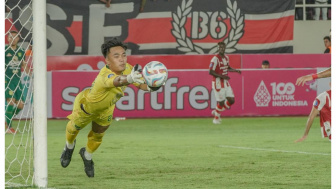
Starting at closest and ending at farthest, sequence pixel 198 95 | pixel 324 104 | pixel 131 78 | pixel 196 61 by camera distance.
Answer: pixel 131 78, pixel 324 104, pixel 198 95, pixel 196 61

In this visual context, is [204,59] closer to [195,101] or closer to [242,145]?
[195,101]

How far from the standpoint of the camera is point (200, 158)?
1177cm

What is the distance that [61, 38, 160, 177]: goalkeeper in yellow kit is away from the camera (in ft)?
29.7

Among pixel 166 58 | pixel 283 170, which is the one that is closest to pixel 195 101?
pixel 166 58

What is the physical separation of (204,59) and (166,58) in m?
1.22

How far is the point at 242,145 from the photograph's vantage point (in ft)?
46.0

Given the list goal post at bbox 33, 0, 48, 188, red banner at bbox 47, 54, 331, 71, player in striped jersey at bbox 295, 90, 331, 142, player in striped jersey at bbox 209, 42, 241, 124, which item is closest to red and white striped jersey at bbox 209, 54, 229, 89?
player in striped jersey at bbox 209, 42, 241, 124

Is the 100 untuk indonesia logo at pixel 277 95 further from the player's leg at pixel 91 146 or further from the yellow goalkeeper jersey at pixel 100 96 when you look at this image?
the yellow goalkeeper jersey at pixel 100 96

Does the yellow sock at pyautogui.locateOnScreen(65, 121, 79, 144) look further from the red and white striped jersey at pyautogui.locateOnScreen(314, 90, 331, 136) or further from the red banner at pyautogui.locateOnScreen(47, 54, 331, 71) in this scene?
the red banner at pyautogui.locateOnScreen(47, 54, 331, 71)

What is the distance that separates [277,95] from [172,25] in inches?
236

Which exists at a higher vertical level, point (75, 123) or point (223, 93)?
point (75, 123)

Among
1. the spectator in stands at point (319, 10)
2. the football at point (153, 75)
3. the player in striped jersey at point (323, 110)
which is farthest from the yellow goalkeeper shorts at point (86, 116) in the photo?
the spectator in stands at point (319, 10)

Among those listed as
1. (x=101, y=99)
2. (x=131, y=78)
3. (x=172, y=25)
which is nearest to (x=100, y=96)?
(x=101, y=99)

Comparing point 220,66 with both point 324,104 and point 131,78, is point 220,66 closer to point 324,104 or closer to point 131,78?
point 324,104
